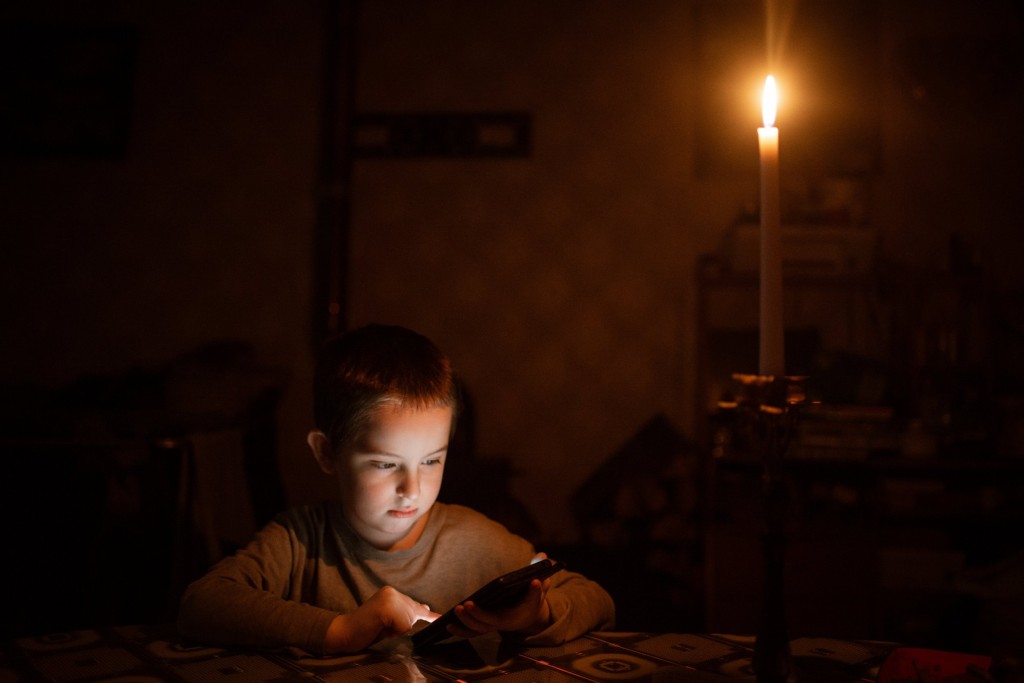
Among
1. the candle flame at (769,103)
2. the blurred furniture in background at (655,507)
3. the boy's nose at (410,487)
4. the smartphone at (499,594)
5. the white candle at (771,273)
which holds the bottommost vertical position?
the blurred furniture in background at (655,507)

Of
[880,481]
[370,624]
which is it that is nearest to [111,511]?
[370,624]

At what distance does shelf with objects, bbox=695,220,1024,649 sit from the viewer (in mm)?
2395

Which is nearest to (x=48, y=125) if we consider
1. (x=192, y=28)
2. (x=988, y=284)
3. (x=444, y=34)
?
(x=192, y=28)

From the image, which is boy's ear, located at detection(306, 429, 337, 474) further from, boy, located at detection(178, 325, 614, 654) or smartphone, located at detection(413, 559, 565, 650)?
smartphone, located at detection(413, 559, 565, 650)

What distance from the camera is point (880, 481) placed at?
8.00 ft

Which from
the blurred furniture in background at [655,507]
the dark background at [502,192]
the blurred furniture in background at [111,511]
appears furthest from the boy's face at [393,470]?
the dark background at [502,192]

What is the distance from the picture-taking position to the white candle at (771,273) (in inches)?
26.8

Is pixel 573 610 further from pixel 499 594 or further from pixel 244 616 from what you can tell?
pixel 244 616

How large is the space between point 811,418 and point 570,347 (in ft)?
3.15

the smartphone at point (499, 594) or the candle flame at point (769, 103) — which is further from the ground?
the candle flame at point (769, 103)

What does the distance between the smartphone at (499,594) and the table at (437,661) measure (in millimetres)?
21

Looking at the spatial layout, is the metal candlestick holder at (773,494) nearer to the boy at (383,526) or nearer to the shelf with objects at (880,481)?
the boy at (383,526)

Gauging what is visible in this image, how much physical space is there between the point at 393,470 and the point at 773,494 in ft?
1.58

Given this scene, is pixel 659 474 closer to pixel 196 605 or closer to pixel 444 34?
pixel 444 34
